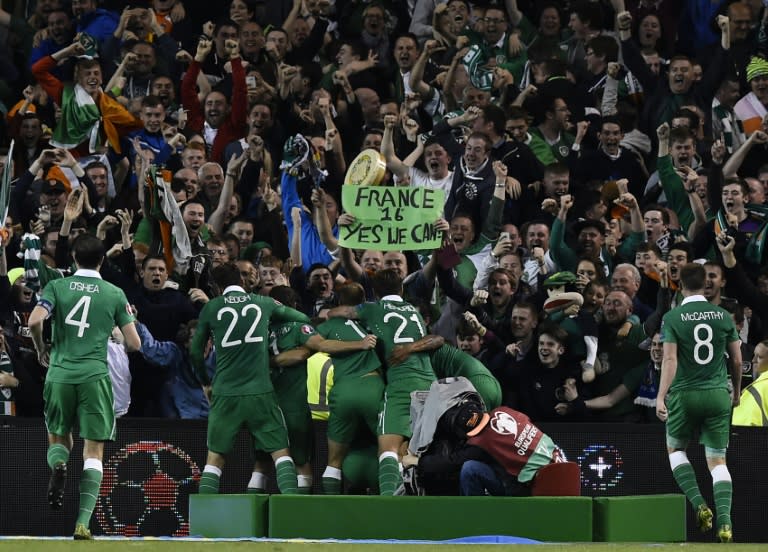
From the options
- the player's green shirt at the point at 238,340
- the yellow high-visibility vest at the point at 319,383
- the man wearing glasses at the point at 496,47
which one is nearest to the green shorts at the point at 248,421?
the player's green shirt at the point at 238,340

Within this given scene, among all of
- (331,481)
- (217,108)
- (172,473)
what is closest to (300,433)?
(331,481)

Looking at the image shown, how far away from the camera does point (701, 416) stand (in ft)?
41.4

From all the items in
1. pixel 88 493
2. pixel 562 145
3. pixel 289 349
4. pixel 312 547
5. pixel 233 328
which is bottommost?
pixel 312 547

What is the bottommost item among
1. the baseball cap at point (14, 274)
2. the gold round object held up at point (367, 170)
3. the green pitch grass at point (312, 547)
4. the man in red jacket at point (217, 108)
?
the green pitch grass at point (312, 547)

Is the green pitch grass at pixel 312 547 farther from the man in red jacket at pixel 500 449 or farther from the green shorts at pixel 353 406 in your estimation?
the green shorts at pixel 353 406

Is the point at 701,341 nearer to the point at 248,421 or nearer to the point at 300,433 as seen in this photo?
the point at 300,433

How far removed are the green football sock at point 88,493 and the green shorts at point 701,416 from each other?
408 cm

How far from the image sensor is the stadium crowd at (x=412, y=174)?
14242 millimetres

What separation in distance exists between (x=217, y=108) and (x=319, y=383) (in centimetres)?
478

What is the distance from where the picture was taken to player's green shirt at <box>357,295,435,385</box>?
13078 mm

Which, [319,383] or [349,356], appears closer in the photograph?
[349,356]

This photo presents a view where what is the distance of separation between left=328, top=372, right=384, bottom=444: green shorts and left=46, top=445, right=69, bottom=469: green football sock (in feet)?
6.86

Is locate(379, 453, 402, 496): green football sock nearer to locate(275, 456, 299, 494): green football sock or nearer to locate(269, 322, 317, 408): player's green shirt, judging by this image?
locate(275, 456, 299, 494): green football sock

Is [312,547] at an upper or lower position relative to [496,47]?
lower
